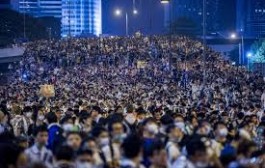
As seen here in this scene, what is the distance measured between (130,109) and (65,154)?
326 inches

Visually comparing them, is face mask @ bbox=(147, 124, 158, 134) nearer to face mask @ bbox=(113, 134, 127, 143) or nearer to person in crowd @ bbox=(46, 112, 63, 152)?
face mask @ bbox=(113, 134, 127, 143)

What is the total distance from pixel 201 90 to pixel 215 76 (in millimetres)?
11815

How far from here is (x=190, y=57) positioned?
191 feet

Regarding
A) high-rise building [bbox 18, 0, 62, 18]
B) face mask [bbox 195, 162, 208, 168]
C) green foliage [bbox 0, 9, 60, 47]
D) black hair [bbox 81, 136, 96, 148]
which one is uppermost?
high-rise building [bbox 18, 0, 62, 18]

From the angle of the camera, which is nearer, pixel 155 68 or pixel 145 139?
pixel 145 139

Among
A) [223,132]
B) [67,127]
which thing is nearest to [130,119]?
[67,127]

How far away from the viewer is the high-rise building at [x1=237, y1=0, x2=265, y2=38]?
16488 centimetres

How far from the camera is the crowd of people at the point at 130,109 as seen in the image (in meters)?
10.6

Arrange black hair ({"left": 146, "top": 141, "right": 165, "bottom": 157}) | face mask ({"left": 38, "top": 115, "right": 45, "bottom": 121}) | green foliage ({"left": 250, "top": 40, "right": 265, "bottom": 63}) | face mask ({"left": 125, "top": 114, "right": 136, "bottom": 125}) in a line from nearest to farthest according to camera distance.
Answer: black hair ({"left": 146, "top": 141, "right": 165, "bottom": 157}) → face mask ({"left": 125, "top": 114, "right": 136, "bottom": 125}) → face mask ({"left": 38, "top": 115, "right": 45, "bottom": 121}) → green foliage ({"left": 250, "top": 40, "right": 265, "bottom": 63})

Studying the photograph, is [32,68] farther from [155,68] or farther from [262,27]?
[262,27]

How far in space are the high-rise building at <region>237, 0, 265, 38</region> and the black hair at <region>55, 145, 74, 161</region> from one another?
15266 cm

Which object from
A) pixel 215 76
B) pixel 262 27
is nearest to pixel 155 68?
pixel 215 76

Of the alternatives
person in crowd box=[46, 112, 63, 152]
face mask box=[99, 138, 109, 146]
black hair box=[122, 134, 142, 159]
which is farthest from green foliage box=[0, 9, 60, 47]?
black hair box=[122, 134, 142, 159]

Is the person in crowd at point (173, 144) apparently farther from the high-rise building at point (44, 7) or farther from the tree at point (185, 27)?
the high-rise building at point (44, 7)
